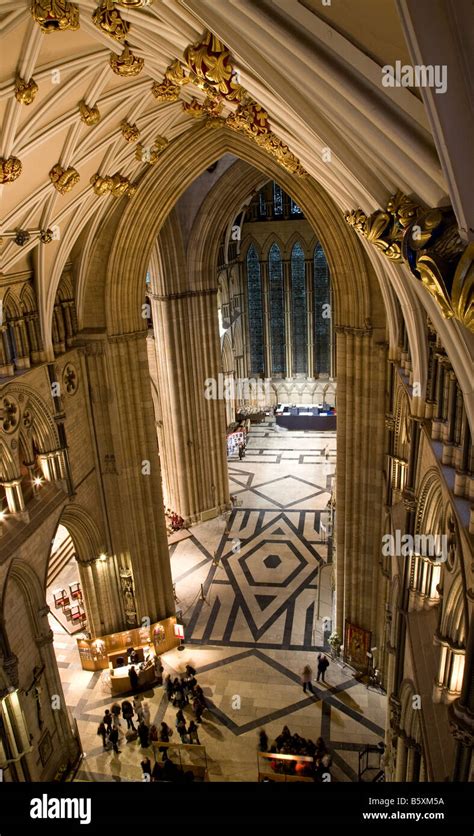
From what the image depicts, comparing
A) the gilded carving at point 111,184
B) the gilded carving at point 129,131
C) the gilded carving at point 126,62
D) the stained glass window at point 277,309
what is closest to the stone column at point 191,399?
the gilded carving at point 111,184

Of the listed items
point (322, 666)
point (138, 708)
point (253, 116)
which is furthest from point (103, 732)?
point (253, 116)

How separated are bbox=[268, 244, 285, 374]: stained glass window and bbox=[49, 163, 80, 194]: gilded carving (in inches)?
877

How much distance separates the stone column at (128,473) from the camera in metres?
14.5

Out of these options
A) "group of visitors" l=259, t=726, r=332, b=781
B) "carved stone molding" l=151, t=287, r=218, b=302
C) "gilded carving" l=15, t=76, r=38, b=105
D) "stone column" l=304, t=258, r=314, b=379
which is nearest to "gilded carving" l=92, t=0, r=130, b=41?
"gilded carving" l=15, t=76, r=38, b=105

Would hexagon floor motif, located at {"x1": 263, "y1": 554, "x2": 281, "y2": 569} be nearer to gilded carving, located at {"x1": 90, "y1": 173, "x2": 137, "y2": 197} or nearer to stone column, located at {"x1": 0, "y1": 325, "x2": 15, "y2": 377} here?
stone column, located at {"x1": 0, "y1": 325, "x2": 15, "y2": 377}

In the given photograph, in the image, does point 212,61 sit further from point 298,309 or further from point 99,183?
point 298,309

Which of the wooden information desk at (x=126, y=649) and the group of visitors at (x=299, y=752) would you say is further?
the wooden information desk at (x=126, y=649)

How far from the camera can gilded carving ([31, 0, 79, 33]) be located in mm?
5395

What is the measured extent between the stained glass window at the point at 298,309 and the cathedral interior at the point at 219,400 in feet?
34.9

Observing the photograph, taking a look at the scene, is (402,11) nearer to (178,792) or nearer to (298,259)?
(178,792)

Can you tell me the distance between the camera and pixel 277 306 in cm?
3231

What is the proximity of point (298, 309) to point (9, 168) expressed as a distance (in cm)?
2528

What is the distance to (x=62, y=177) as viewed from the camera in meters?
10.1

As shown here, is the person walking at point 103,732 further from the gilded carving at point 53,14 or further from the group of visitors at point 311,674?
the gilded carving at point 53,14
